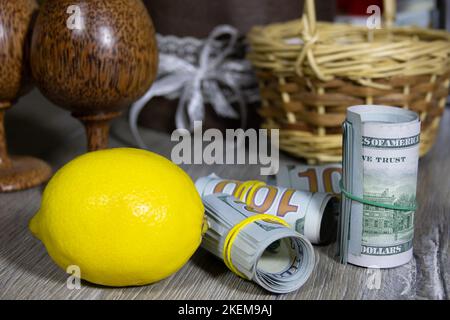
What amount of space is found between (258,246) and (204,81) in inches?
21.3

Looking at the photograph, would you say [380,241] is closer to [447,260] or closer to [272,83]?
[447,260]

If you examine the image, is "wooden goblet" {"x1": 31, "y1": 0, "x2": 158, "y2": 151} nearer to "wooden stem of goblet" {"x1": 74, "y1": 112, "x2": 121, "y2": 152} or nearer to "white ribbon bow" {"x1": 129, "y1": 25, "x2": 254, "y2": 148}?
"wooden stem of goblet" {"x1": 74, "y1": 112, "x2": 121, "y2": 152}

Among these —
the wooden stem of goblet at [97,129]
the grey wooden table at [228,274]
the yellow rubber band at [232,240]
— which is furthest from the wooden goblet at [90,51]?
the yellow rubber band at [232,240]

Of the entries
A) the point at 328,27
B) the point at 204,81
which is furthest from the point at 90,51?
the point at 328,27

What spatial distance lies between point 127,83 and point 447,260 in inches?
16.2

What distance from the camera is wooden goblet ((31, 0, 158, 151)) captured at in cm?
74

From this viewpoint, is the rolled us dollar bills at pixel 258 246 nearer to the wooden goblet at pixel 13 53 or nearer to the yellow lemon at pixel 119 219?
the yellow lemon at pixel 119 219

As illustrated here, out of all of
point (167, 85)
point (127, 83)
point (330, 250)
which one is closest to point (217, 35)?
point (167, 85)

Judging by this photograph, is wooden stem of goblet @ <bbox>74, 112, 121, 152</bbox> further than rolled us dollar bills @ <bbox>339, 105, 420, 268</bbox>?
Yes

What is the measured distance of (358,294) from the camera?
578 mm

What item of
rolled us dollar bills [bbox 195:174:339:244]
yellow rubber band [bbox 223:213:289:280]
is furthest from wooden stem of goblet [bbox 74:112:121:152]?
yellow rubber band [bbox 223:213:289:280]

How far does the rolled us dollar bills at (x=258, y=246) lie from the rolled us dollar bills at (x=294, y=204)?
34 mm

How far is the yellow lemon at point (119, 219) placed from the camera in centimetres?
54

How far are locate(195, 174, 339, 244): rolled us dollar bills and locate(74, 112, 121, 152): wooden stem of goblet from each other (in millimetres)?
180
